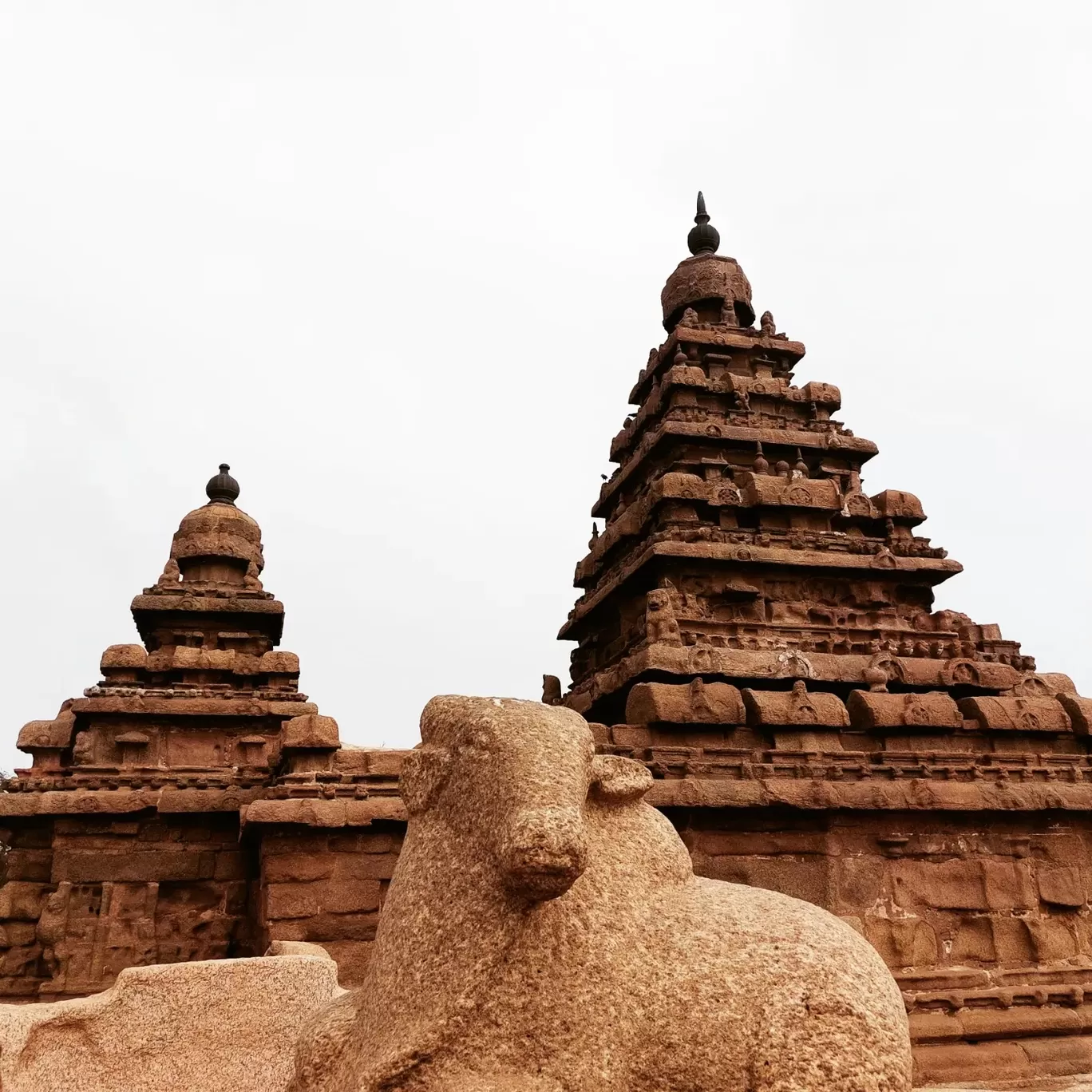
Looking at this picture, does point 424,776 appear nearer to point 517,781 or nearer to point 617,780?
point 517,781

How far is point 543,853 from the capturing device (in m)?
2.76

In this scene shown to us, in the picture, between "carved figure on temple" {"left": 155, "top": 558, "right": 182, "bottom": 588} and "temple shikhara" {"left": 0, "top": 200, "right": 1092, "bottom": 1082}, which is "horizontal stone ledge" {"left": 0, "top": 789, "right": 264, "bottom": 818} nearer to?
"temple shikhara" {"left": 0, "top": 200, "right": 1092, "bottom": 1082}

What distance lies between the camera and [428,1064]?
285 centimetres

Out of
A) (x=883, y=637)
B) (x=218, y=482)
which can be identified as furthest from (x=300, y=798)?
(x=218, y=482)

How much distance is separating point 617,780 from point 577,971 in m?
0.66

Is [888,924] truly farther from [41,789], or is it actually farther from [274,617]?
[274,617]

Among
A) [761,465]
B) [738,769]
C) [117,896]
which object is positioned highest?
[761,465]

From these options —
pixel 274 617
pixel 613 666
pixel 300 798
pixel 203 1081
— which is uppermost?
pixel 274 617

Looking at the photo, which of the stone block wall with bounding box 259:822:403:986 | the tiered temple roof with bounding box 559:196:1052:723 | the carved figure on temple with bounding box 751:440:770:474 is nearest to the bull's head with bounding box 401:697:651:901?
the stone block wall with bounding box 259:822:403:986

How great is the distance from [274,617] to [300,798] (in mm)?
7653

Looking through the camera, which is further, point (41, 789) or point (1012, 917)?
point (41, 789)

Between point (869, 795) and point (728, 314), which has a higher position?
point (728, 314)

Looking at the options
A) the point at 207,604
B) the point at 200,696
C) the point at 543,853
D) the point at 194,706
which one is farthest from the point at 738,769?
the point at 207,604

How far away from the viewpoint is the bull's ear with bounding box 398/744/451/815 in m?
3.41
